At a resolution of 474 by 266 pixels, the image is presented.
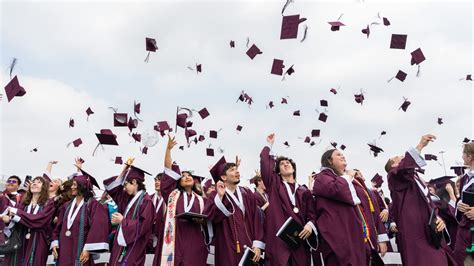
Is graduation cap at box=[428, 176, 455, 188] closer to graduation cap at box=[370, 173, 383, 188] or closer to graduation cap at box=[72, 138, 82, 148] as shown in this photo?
graduation cap at box=[370, 173, 383, 188]

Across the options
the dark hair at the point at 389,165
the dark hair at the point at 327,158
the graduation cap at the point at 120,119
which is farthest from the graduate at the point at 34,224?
the dark hair at the point at 389,165

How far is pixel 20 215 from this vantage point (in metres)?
7.55

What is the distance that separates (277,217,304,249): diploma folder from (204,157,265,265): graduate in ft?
2.28

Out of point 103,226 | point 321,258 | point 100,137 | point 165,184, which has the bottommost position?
point 321,258

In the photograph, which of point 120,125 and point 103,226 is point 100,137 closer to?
point 120,125

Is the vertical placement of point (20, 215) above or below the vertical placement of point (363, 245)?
above

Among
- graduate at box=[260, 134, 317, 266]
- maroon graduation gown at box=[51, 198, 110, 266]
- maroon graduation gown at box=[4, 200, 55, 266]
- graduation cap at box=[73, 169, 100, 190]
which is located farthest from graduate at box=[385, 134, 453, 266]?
maroon graduation gown at box=[4, 200, 55, 266]

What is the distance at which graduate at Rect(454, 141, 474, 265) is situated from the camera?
5773 millimetres

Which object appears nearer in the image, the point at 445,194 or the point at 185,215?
the point at 185,215

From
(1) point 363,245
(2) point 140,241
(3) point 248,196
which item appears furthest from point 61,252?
(1) point 363,245

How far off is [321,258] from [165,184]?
2574mm

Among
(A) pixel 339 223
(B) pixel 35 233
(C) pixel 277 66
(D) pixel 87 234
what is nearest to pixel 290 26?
(C) pixel 277 66

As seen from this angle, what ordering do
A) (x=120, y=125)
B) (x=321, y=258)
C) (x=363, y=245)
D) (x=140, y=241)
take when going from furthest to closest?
(x=120, y=125)
(x=140, y=241)
(x=321, y=258)
(x=363, y=245)

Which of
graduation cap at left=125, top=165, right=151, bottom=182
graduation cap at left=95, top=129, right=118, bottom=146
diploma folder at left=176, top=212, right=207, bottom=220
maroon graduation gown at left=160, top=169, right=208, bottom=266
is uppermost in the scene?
graduation cap at left=95, top=129, right=118, bottom=146
